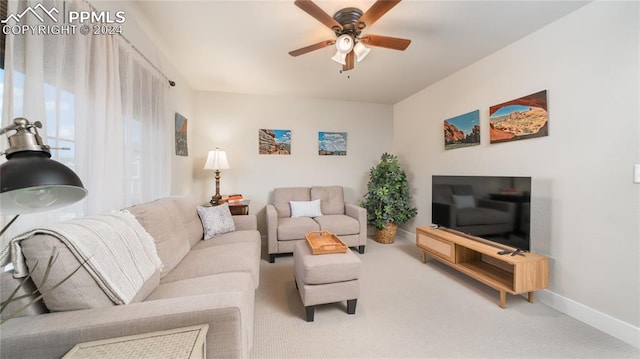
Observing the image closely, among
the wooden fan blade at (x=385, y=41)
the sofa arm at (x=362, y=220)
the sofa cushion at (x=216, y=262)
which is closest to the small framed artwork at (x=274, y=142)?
the sofa arm at (x=362, y=220)

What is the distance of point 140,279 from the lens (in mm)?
1146

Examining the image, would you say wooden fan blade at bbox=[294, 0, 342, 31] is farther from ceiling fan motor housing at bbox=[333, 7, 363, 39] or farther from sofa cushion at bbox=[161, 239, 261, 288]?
sofa cushion at bbox=[161, 239, 261, 288]

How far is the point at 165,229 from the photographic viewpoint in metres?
1.67

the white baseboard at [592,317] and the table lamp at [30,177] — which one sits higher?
the table lamp at [30,177]

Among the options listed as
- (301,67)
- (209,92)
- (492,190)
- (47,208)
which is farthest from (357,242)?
(209,92)

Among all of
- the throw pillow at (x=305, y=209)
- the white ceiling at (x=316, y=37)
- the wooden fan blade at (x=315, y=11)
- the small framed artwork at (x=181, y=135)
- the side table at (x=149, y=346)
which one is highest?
the white ceiling at (x=316, y=37)

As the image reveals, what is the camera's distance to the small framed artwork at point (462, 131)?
2668 millimetres

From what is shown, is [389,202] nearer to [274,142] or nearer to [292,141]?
[292,141]

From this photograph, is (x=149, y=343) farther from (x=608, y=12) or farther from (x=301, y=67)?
(x=608, y=12)

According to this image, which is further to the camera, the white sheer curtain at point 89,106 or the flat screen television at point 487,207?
the flat screen television at point 487,207

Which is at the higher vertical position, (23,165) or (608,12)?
(608,12)

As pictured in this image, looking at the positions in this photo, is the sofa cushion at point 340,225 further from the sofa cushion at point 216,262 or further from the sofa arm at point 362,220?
the sofa cushion at point 216,262

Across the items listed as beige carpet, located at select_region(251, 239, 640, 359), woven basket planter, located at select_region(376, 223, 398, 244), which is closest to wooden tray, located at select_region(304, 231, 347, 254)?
beige carpet, located at select_region(251, 239, 640, 359)

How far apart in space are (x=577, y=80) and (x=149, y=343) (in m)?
3.15
